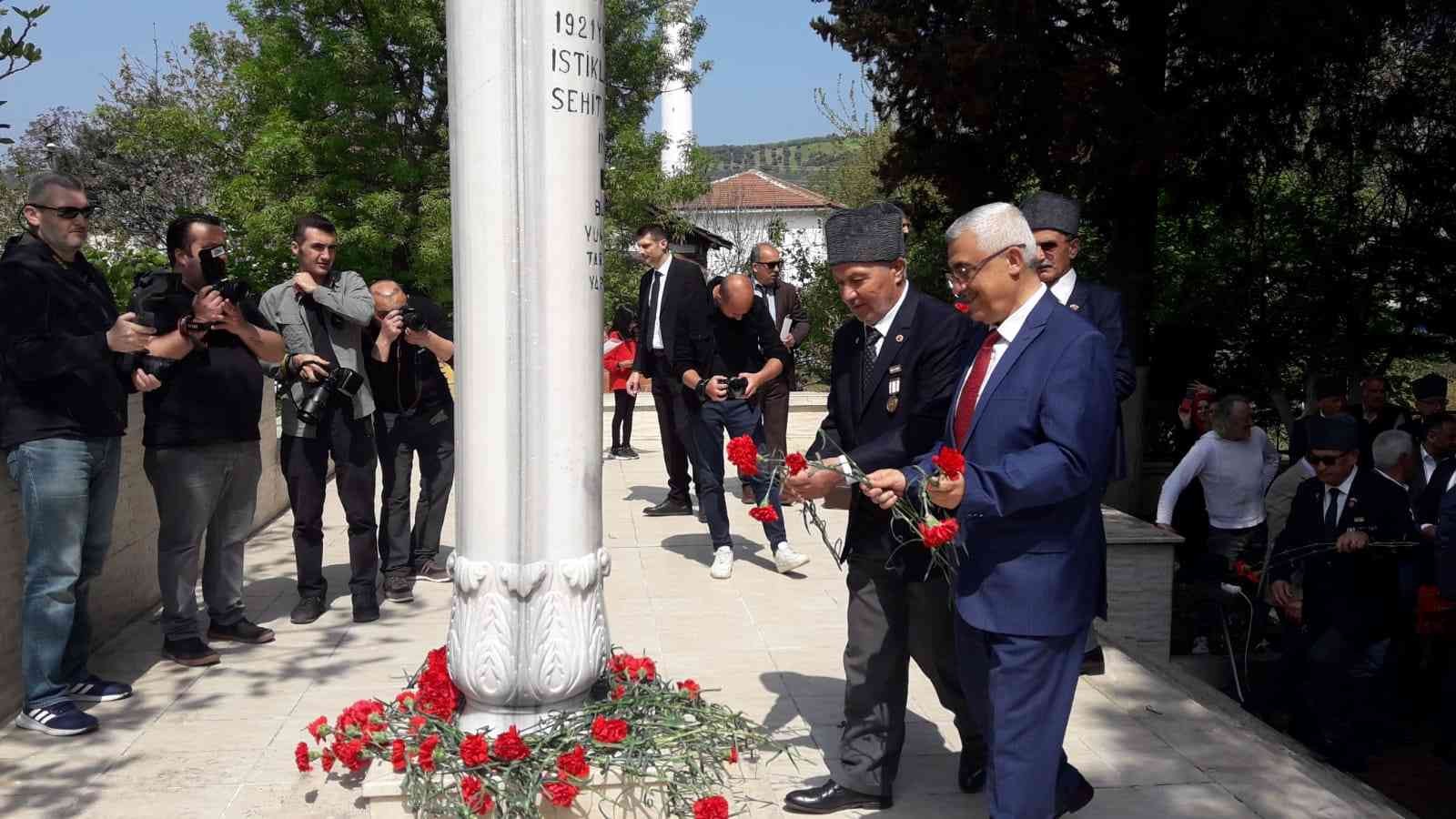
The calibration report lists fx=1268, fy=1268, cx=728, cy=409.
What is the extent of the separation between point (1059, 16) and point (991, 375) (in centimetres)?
814

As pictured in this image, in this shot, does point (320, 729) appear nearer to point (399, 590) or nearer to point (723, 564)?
point (399, 590)

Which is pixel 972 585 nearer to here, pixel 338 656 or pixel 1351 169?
pixel 338 656

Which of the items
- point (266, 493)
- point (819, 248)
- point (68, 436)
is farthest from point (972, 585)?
point (819, 248)

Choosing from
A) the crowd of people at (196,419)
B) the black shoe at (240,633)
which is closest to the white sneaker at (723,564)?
the crowd of people at (196,419)

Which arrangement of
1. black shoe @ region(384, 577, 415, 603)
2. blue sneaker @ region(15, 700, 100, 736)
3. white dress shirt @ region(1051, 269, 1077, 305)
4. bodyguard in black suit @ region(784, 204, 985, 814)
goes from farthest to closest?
black shoe @ region(384, 577, 415, 603) → white dress shirt @ region(1051, 269, 1077, 305) → blue sneaker @ region(15, 700, 100, 736) → bodyguard in black suit @ region(784, 204, 985, 814)

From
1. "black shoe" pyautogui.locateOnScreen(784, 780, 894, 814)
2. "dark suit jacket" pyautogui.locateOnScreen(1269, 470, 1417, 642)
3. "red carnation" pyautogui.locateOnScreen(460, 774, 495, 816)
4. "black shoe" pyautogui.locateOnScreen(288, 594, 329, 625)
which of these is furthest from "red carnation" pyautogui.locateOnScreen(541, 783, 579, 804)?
"dark suit jacket" pyautogui.locateOnScreen(1269, 470, 1417, 642)

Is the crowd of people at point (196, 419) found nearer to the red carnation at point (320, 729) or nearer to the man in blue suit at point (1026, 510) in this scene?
the red carnation at point (320, 729)

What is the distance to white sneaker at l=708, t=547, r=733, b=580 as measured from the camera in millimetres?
7508

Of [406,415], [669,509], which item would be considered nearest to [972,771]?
[406,415]

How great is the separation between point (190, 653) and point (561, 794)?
2827mm

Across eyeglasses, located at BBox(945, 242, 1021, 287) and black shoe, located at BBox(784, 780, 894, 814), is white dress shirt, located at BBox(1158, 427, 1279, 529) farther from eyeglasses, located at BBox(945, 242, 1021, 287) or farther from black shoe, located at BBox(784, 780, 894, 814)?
eyeglasses, located at BBox(945, 242, 1021, 287)

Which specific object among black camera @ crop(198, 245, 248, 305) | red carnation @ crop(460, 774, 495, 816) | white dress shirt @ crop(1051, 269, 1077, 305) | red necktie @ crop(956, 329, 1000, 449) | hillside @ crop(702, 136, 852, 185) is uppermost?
hillside @ crop(702, 136, 852, 185)

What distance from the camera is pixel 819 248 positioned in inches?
1278

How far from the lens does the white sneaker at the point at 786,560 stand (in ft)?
24.8
